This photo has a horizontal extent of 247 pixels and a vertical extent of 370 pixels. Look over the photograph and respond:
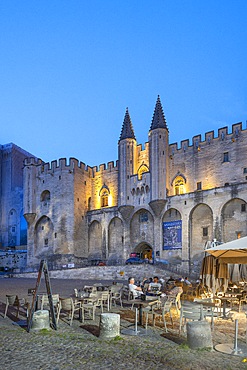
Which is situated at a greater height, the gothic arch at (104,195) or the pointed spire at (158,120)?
the pointed spire at (158,120)

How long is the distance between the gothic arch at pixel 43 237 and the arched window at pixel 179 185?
44.2 feet

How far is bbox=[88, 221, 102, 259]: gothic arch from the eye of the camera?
3759 cm

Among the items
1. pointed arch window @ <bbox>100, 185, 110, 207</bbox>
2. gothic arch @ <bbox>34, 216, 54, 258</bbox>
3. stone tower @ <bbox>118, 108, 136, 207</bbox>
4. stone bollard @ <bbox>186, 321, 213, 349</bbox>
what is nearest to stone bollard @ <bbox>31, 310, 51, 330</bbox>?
stone bollard @ <bbox>186, 321, 213, 349</bbox>

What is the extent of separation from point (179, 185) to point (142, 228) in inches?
204

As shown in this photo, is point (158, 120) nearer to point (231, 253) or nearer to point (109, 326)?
point (231, 253)

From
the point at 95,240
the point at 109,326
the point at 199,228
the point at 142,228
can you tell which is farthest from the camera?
the point at 95,240

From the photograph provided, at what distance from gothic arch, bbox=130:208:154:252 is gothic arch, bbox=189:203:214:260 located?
162 inches

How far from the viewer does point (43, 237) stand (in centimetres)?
3947

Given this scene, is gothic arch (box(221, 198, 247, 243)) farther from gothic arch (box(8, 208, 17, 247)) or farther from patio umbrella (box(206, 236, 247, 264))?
gothic arch (box(8, 208, 17, 247))

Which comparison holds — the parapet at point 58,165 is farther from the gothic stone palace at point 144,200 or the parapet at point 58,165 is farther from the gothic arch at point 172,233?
the gothic arch at point 172,233

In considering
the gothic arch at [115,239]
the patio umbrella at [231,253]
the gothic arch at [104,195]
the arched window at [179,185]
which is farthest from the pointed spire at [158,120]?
the patio umbrella at [231,253]

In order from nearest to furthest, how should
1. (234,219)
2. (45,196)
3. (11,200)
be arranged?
1. (234,219)
2. (45,196)
3. (11,200)

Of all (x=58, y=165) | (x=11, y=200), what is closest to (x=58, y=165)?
(x=58, y=165)

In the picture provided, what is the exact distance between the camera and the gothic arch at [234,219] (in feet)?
94.3
